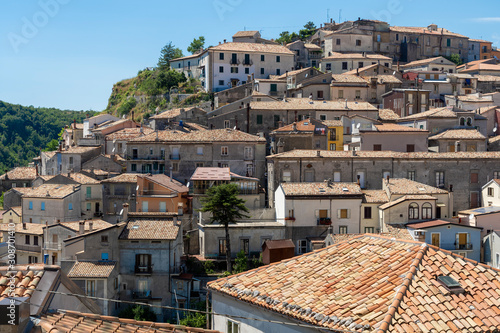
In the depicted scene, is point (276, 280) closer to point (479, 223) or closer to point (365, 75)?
point (479, 223)

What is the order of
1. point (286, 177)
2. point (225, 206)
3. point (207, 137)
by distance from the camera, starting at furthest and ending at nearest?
point (207, 137)
point (286, 177)
point (225, 206)

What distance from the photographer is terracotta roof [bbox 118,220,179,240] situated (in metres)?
39.6

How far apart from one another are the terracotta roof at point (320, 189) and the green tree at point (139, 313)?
1338 cm

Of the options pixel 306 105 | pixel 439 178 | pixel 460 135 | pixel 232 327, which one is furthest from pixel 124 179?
pixel 232 327

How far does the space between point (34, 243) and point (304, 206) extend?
852 inches

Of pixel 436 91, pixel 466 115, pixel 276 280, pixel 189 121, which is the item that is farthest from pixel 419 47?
pixel 276 280

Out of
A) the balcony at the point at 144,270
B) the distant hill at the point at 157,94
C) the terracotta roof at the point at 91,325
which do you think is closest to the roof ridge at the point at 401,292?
the terracotta roof at the point at 91,325

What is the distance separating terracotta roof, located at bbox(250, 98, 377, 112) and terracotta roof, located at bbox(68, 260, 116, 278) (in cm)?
2723

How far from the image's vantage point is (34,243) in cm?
4744

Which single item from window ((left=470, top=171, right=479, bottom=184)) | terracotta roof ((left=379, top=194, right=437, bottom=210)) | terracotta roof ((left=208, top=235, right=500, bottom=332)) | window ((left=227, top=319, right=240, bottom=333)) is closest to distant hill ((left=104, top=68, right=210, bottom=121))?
window ((left=470, top=171, right=479, bottom=184))

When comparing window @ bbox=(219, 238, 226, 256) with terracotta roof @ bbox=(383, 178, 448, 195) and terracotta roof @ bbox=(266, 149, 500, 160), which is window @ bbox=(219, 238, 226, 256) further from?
terracotta roof @ bbox=(383, 178, 448, 195)

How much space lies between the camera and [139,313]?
120 feet

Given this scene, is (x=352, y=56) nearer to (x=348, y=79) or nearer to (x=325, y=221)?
(x=348, y=79)

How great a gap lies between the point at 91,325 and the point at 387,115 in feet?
192
